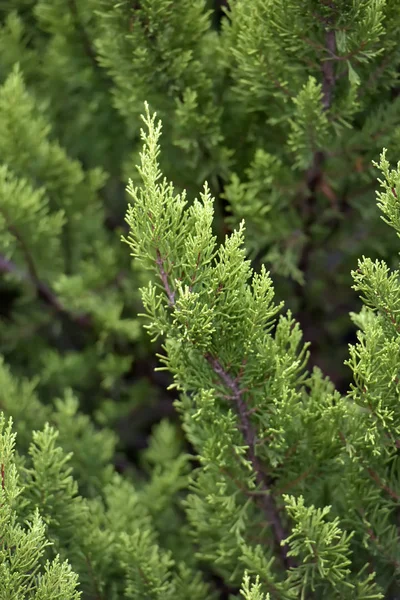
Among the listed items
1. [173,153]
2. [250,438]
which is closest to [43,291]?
[173,153]

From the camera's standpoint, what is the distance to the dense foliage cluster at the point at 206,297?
95 centimetres

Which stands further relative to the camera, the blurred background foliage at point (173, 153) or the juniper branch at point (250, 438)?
the blurred background foliage at point (173, 153)

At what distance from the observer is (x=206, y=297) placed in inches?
36.5

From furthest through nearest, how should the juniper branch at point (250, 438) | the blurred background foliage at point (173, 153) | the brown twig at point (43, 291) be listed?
the brown twig at point (43, 291)
the blurred background foliage at point (173, 153)
the juniper branch at point (250, 438)

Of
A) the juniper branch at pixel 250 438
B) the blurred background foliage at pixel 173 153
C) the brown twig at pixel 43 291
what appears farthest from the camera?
the brown twig at pixel 43 291

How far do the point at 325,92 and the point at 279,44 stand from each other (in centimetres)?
13

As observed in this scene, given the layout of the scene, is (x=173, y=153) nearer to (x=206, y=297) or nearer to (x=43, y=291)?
(x=43, y=291)

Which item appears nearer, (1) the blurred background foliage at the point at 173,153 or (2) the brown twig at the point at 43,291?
(1) the blurred background foliage at the point at 173,153

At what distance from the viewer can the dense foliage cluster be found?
0.95m

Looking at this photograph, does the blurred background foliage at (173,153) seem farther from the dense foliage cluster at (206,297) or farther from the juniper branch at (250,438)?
the juniper branch at (250,438)

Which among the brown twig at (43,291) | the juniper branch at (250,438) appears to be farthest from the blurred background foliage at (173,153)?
the juniper branch at (250,438)

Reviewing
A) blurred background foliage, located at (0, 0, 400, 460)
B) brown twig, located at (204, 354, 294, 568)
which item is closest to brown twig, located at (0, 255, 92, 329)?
blurred background foliage, located at (0, 0, 400, 460)

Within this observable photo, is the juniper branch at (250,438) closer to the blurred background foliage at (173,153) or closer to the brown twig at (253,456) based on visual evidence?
the brown twig at (253,456)

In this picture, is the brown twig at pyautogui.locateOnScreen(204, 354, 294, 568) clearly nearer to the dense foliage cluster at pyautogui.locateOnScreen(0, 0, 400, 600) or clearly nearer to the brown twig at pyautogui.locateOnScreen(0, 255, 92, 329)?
A: the dense foliage cluster at pyautogui.locateOnScreen(0, 0, 400, 600)
